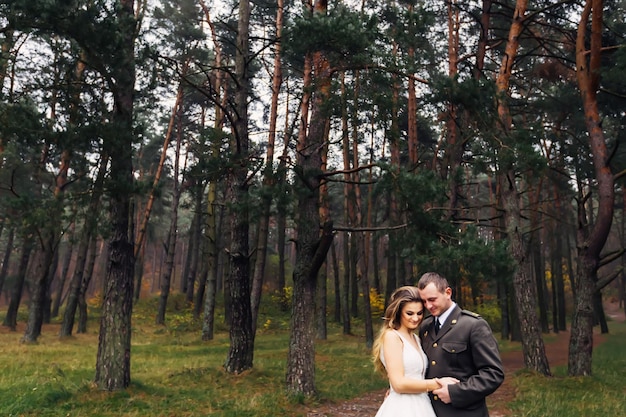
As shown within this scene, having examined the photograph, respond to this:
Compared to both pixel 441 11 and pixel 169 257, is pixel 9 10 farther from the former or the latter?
pixel 169 257

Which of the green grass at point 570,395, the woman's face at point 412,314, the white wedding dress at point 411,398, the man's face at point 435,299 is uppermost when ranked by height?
the man's face at point 435,299

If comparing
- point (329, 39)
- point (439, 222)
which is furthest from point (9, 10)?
point (439, 222)

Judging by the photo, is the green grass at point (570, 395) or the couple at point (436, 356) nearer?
the couple at point (436, 356)

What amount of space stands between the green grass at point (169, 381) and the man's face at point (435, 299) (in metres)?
4.98

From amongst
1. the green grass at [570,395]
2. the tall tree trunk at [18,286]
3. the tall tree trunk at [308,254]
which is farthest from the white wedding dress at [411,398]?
the tall tree trunk at [18,286]

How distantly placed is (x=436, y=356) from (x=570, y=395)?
25.7ft

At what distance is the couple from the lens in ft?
10.4

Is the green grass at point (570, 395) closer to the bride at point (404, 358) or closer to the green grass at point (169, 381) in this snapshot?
the green grass at point (169, 381)

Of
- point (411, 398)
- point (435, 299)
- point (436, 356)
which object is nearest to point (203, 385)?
point (411, 398)

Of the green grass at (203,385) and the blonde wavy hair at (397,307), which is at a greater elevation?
the blonde wavy hair at (397,307)

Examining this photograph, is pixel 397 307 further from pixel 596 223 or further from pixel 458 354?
pixel 596 223

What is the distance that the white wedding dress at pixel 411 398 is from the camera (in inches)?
138

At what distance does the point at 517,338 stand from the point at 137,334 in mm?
16987

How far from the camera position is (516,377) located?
11.4 metres
